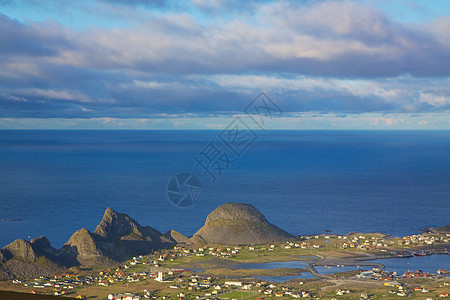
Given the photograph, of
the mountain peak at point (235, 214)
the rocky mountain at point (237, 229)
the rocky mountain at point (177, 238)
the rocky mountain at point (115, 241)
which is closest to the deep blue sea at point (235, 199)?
the rocky mountain at point (237, 229)

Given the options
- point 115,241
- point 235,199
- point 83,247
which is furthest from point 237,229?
point 235,199

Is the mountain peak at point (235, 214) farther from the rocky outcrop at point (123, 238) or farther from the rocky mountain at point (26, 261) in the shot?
the rocky mountain at point (26, 261)

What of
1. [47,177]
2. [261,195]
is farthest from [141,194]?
[47,177]

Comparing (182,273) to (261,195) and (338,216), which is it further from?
(261,195)

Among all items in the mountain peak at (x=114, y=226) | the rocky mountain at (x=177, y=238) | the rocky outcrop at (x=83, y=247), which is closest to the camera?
the rocky outcrop at (x=83, y=247)

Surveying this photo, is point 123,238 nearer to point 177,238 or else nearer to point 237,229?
point 177,238

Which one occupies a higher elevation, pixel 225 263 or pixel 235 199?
pixel 235 199
